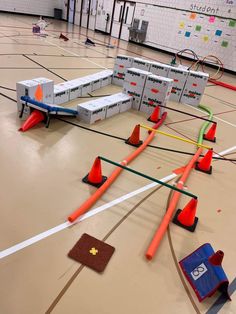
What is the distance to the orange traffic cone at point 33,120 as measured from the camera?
145 inches

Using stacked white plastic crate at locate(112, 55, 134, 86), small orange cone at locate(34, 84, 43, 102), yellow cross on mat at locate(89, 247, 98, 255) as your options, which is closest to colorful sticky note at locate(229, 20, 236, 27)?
stacked white plastic crate at locate(112, 55, 134, 86)

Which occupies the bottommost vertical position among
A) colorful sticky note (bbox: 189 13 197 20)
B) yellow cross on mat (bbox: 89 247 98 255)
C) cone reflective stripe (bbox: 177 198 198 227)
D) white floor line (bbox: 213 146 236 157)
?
white floor line (bbox: 213 146 236 157)

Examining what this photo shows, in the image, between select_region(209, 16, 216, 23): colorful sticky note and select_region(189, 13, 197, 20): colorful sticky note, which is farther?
select_region(189, 13, 197, 20): colorful sticky note

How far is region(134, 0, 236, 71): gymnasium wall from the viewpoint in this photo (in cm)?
1044

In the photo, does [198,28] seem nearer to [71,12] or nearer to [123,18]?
[123,18]

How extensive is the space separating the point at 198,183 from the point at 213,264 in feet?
4.65

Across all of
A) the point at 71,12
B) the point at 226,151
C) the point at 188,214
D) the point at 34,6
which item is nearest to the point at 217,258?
the point at 188,214

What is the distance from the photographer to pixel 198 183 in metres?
3.26

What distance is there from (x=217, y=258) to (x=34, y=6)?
65.7 ft

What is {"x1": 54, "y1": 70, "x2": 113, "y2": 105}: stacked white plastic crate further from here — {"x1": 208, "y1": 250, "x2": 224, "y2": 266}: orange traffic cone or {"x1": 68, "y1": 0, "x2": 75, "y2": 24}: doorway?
{"x1": 68, "y1": 0, "x2": 75, "y2": 24}: doorway

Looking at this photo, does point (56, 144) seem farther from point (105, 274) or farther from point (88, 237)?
point (105, 274)

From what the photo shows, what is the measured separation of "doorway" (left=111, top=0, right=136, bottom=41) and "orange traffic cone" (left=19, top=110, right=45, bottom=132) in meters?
11.9

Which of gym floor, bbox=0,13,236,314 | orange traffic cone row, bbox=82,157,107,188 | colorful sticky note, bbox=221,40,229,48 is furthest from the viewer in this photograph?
colorful sticky note, bbox=221,40,229,48

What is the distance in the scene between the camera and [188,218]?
251 cm
